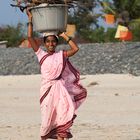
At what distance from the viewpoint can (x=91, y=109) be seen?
41.0 feet

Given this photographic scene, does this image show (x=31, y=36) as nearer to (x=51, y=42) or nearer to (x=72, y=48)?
(x=51, y=42)

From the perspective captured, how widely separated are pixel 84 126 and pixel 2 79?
7947 mm

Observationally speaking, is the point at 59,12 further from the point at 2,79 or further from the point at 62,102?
the point at 2,79

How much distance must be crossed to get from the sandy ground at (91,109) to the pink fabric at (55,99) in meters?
1.79

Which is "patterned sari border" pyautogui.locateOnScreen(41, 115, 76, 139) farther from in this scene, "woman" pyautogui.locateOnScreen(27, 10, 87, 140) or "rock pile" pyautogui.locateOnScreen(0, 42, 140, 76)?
"rock pile" pyautogui.locateOnScreen(0, 42, 140, 76)

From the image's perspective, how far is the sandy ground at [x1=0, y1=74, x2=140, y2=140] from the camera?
9656 millimetres

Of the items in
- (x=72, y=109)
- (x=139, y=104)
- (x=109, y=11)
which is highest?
(x=72, y=109)

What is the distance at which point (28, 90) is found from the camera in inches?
618

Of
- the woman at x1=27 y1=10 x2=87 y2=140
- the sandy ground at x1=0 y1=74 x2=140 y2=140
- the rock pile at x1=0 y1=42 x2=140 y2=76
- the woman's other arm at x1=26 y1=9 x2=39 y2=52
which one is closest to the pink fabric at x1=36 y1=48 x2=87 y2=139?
the woman at x1=27 y1=10 x2=87 y2=140

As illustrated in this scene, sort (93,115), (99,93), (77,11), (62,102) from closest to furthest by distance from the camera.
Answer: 1. (62,102)
2. (77,11)
3. (93,115)
4. (99,93)

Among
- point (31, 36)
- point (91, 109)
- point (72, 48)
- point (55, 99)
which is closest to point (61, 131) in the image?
point (55, 99)

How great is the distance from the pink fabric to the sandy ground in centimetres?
179

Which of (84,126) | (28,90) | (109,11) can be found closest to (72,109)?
(84,126)

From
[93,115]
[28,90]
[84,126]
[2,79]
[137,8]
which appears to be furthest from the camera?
[137,8]
